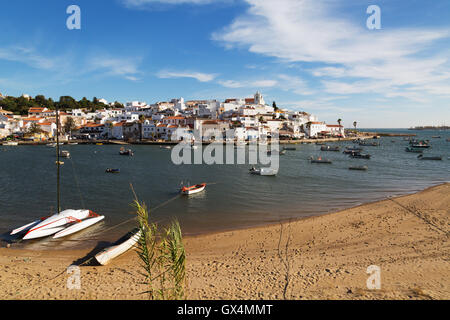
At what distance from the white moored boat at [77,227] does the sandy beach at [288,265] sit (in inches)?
71.1

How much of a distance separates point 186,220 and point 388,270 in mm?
10592

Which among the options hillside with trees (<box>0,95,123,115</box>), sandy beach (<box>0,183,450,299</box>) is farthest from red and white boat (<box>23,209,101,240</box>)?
hillside with trees (<box>0,95,123,115</box>)

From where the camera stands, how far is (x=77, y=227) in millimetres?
14023

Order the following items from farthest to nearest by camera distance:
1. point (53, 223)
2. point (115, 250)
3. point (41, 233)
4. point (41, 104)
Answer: point (41, 104) → point (53, 223) → point (41, 233) → point (115, 250)

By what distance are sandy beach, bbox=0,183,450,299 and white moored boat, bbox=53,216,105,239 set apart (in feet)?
5.92

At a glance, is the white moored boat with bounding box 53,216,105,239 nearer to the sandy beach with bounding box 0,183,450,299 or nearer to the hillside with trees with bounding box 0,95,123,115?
the sandy beach with bounding box 0,183,450,299

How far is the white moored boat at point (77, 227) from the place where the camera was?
43.8ft

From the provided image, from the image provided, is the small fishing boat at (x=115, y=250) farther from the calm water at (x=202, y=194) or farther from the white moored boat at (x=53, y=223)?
the white moored boat at (x=53, y=223)

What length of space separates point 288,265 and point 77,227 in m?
11.2

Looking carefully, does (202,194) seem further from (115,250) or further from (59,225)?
(115,250)

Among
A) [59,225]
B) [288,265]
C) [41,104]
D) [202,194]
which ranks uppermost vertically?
[41,104]

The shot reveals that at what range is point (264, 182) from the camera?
2758 cm

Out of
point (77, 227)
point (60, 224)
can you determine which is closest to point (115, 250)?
point (77, 227)
